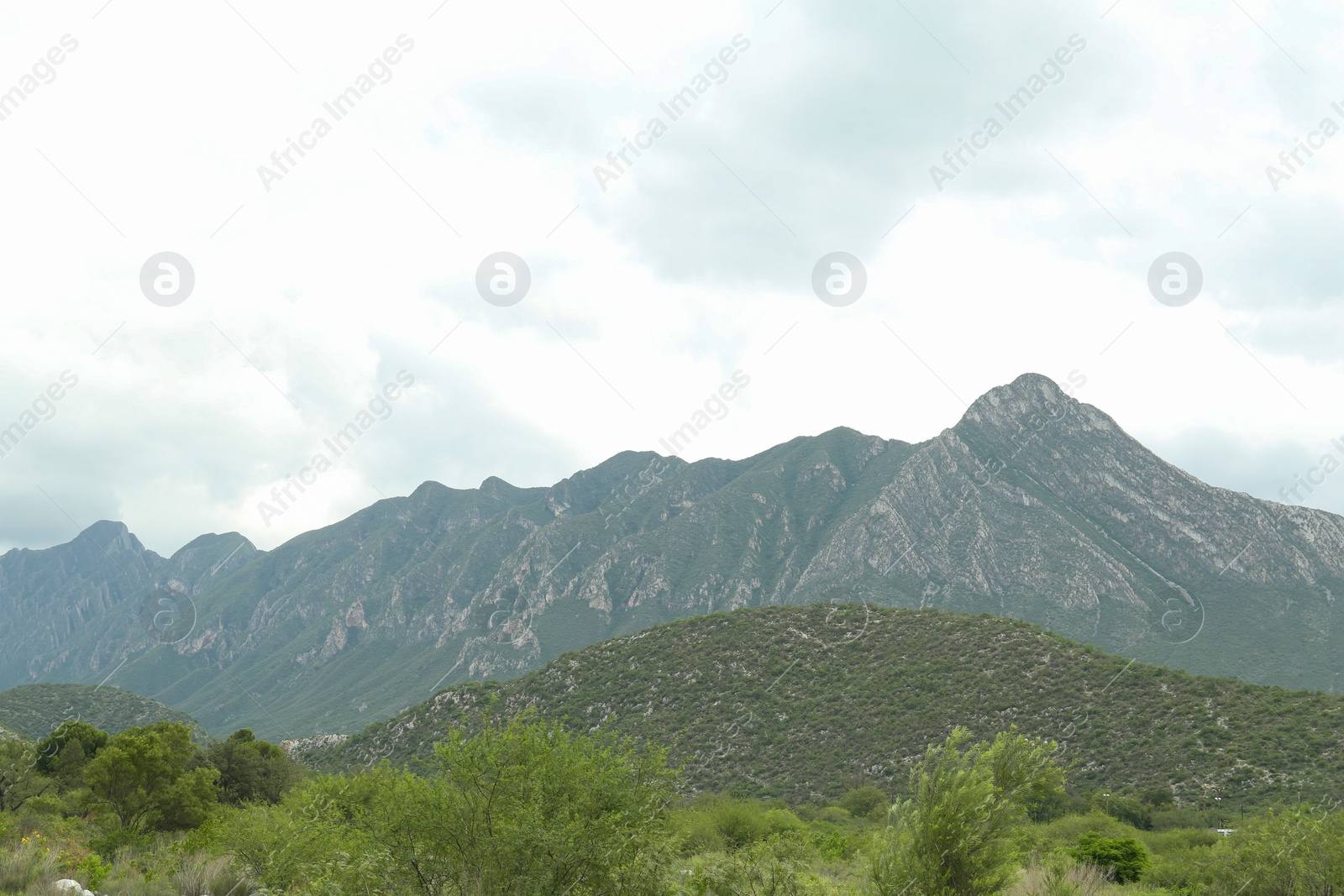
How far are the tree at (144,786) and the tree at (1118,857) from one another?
33.8 meters

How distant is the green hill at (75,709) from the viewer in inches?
3546

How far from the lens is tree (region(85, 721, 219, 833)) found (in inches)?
1184

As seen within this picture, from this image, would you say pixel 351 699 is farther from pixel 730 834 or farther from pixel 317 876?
pixel 317 876

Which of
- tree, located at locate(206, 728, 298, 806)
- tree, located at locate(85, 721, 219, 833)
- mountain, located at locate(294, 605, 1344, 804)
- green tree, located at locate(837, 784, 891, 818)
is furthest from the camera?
green tree, located at locate(837, 784, 891, 818)

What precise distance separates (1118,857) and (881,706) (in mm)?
35082

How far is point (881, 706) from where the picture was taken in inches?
2286

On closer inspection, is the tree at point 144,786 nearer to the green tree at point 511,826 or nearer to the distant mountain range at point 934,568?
the green tree at point 511,826

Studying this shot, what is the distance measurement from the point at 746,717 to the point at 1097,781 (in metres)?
25.6

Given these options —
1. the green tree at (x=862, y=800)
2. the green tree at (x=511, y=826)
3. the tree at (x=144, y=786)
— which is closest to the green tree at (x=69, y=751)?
the tree at (x=144, y=786)

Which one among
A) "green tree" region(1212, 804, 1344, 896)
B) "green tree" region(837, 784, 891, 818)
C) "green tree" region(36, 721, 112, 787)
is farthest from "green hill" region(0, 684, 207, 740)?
"green tree" region(1212, 804, 1344, 896)

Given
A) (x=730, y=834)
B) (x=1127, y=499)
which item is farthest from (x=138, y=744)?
(x=1127, y=499)

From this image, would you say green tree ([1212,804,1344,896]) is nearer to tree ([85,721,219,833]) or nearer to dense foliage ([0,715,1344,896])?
dense foliage ([0,715,1344,896])

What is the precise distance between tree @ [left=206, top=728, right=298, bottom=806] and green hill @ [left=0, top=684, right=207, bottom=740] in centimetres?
5005

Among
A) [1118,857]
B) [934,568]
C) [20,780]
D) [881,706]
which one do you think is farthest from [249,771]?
[934,568]
